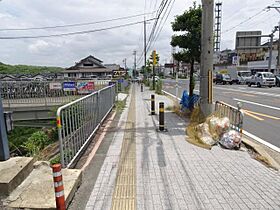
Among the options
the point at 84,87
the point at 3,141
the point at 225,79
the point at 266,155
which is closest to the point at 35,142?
the point at 3,141

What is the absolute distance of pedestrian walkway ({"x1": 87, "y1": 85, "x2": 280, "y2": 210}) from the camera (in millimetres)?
3225

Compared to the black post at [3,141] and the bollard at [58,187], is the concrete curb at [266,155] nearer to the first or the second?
the bollard at [58,187]

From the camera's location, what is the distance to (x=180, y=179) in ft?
12.8

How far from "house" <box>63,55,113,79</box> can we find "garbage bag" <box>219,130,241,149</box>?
170 feet

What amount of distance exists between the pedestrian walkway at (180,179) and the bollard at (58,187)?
0.52 metres

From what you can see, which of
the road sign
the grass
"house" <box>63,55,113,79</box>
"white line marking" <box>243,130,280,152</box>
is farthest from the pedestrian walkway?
"house" <box>63,55,113,79</box>

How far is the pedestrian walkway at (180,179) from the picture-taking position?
10.6 feet

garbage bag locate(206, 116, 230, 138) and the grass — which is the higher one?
garbage bag locate(206, 116, 230, 138)

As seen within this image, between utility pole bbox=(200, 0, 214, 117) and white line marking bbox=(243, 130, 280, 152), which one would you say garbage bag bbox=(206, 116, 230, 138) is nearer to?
utility pole bbox=(200, 0, 214, 117)

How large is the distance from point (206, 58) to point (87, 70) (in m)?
54.7

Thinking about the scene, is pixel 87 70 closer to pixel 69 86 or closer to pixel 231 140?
pixel 69 86

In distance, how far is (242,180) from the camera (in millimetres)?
3857

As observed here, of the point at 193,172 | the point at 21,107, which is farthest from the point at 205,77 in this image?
the point at 21,107

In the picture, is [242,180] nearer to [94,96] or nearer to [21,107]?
[94,96]
